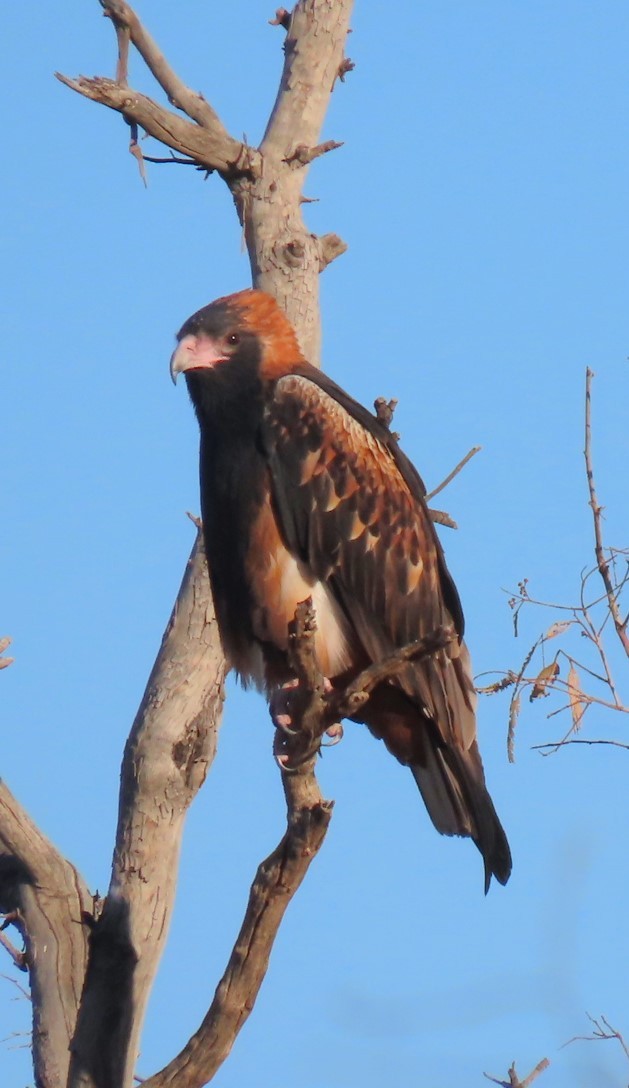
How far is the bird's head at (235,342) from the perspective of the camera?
21.2 feet

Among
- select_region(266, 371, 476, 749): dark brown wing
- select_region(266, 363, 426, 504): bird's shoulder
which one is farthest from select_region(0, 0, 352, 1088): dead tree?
select_region(266, 363, 426, 504): bird's shoulder

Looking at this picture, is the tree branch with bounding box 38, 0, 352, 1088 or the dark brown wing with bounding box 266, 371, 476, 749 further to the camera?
the dark brown wing with bounding box 266, 371, 476, 749

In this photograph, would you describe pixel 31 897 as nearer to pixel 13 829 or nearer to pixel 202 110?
pixel 13 829

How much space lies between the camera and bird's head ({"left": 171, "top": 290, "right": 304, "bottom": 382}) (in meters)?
6.47

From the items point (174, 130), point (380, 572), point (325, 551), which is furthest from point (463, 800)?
point (174, 130)

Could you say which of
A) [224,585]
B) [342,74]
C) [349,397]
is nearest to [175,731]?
[224,585]

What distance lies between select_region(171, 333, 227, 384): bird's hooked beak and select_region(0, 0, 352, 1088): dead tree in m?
1.63

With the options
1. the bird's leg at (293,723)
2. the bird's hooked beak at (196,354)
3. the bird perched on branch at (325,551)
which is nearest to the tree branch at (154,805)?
the bird perched on branch at (325,551)

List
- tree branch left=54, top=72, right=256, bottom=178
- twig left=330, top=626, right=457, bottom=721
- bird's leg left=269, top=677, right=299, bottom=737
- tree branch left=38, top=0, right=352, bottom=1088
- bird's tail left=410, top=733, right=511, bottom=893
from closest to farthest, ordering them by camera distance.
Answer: twig left=330, top=626, right=457, bottom=721 < tree branch left=38, top=0, right=352, bottom=1088 < bird's leg left=269, top=677, right=299, bottom=737 < bird's tail left=410, top=733, right=511, bottom=893 < tree branch left=54, top=72, right=256, bottom=178

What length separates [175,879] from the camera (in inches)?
292

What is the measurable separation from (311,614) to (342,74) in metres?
5.45

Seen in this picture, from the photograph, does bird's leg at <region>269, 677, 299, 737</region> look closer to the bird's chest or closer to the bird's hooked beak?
the bird's chest

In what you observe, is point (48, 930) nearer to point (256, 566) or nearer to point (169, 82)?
point (256, 566)

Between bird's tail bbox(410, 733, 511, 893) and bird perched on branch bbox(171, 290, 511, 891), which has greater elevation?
bird perched on branch bbox(171, 290, 511, 891)
